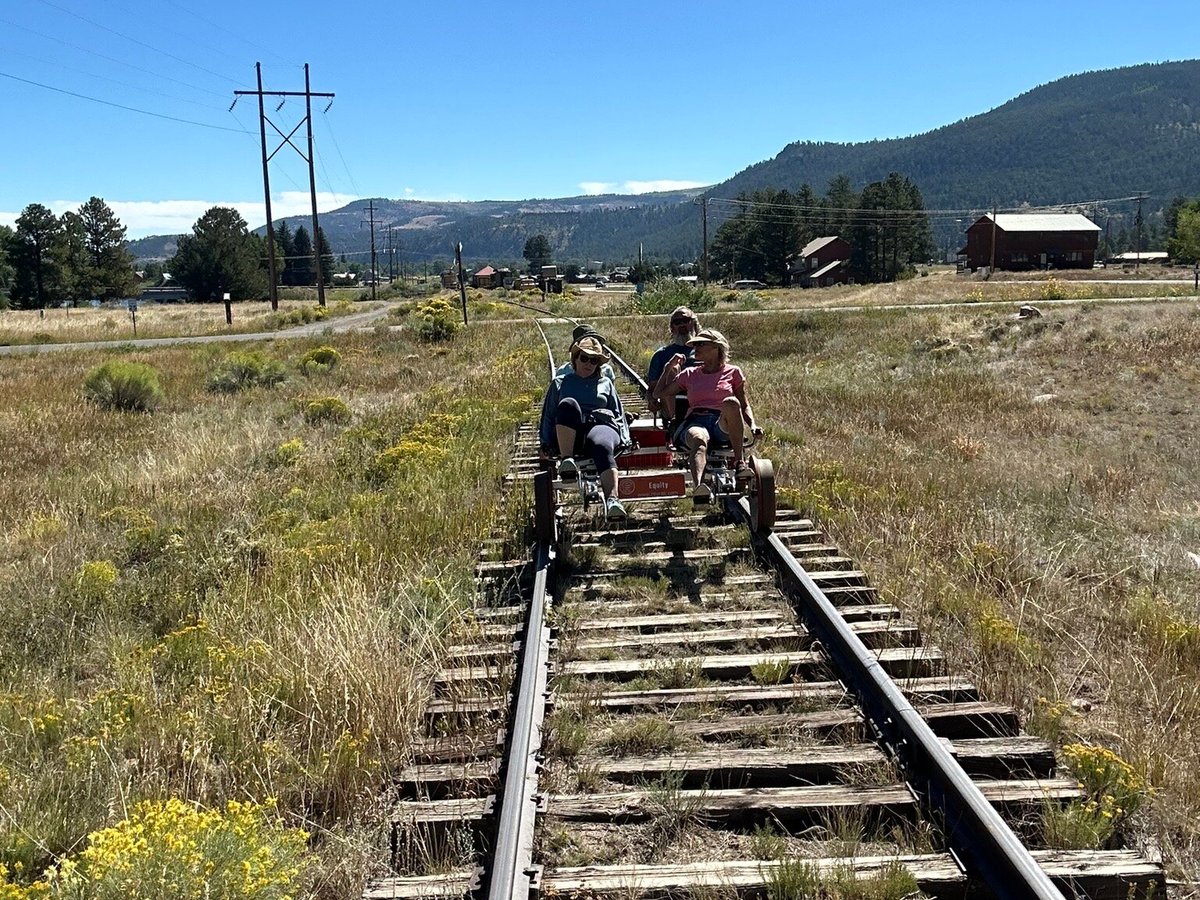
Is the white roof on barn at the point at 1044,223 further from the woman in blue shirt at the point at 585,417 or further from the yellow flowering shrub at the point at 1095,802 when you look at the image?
the yellow flowering shrub at the point at 1095,802

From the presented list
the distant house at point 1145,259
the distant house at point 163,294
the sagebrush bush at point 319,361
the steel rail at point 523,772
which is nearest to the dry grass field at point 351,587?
the steel rail at point 523,772

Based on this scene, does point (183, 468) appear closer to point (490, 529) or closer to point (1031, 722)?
point (490, 529)

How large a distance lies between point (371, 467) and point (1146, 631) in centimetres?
741

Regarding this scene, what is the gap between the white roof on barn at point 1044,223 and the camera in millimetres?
91250

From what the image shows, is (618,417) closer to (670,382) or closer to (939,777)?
(670,382)

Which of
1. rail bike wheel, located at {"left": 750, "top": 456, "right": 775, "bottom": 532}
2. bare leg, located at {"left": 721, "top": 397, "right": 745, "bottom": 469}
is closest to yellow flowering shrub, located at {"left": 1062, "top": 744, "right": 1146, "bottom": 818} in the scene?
rail bike wheel, located at {"left": 750, "top": 456, "right": 775, "bottom": 532}

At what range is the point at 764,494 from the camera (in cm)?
642

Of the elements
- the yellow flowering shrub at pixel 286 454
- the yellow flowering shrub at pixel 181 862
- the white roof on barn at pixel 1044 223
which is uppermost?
the white roof on barn at pixel 1044 223

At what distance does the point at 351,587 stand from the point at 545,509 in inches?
54.7

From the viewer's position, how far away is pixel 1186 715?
4047mm

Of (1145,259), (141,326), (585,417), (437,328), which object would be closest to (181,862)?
(585,417)

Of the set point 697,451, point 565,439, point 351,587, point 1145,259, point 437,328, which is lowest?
point 351,587

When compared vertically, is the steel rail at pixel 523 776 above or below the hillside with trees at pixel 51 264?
below

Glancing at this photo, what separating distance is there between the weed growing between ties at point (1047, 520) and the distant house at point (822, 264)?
84972 mm
